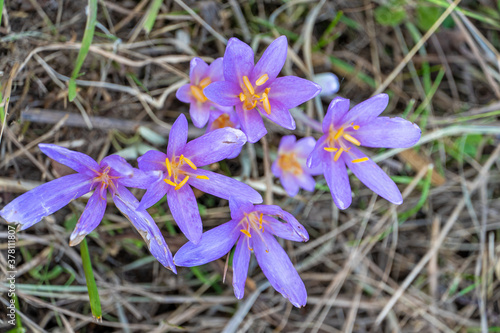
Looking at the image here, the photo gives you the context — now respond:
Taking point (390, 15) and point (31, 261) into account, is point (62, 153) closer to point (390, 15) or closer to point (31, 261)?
point (31, 261)

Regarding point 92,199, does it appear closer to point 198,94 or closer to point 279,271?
point 198,94

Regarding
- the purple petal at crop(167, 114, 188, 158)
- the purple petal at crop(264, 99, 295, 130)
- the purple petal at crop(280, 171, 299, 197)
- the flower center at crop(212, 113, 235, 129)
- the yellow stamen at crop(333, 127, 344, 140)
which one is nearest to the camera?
the purple petal at crop(167, 114, 188, 158)

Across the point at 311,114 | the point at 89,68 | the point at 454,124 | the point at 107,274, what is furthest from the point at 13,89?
the point at 454,124

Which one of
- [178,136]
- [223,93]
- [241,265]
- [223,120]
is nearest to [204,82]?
[223,120]

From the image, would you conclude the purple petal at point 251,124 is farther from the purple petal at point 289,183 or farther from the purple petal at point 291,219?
Result: the purple petal at point 289,183

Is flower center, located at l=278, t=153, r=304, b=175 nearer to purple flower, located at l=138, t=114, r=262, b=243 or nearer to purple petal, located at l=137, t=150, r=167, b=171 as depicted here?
purple flower, located at l=138, t=114, r=262, b=243

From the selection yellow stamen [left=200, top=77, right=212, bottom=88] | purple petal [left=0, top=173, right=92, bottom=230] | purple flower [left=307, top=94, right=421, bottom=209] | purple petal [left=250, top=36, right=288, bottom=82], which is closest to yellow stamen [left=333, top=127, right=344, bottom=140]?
purple flower [left=307, top=94, right=421, bottom=209]

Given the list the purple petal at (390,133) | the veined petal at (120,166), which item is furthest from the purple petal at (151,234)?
the purple petal at (390,133)
